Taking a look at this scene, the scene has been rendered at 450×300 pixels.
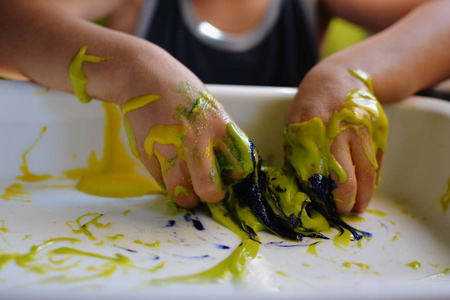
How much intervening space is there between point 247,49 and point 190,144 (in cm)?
62

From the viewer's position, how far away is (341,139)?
472 millimetres

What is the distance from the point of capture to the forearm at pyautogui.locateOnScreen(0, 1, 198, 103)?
488mm

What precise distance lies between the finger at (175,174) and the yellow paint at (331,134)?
133 mm

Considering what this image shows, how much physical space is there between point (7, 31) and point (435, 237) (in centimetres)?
64

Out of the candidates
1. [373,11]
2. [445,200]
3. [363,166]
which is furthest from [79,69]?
[373,11]

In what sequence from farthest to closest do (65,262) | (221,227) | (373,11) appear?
1. (373,11)
2. (221,227)
3. (65,262)

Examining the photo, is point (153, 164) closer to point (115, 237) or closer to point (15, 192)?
point (115, 237)

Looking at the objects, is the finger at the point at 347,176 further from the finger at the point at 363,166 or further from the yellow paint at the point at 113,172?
the yellow paint at the point at 113,172

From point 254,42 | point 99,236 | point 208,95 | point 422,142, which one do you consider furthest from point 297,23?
point 99,236

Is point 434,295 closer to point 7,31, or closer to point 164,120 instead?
point 164,120

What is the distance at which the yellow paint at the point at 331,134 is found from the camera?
47 centimetres

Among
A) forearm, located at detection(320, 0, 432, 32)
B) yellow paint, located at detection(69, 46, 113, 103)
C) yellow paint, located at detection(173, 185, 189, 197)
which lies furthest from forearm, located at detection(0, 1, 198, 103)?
forearm, located at detection(320, 0, 432, 32)

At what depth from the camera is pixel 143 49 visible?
20.2 inches

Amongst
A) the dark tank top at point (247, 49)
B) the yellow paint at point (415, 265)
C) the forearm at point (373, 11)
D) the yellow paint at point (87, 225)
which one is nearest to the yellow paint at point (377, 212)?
the yellow paint at point (415, 265)
